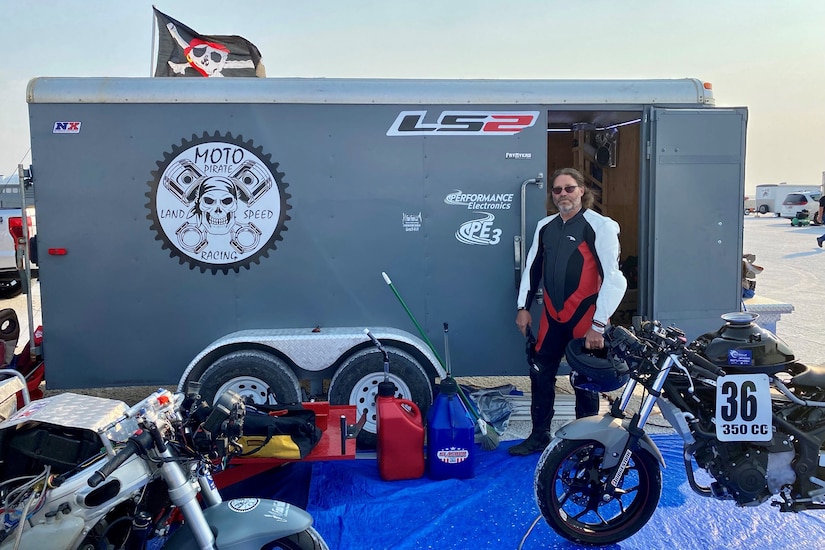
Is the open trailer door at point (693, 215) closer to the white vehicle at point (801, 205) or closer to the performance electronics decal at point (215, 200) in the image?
the performance electronics decal at point (215, 200)

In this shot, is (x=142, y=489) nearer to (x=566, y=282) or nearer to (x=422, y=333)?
(x=422, y=333)

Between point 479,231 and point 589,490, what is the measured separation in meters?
2.09

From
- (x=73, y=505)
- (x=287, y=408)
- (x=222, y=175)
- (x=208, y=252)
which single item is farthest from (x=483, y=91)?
(x=73, y=505)

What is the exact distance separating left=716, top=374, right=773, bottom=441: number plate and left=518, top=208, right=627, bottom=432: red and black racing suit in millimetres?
970

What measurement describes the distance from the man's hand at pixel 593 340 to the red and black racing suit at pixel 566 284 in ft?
0.47

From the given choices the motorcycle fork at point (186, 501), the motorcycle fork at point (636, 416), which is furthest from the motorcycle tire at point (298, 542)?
the motorcycle fork at point (636, 416)

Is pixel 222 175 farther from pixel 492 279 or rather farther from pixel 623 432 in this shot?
pixel 623 432

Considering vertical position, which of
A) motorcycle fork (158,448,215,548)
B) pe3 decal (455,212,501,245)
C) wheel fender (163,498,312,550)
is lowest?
wheel fender (163,498,312,550)

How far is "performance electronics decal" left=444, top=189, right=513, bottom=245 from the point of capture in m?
4.58

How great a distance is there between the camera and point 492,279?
15.2ft

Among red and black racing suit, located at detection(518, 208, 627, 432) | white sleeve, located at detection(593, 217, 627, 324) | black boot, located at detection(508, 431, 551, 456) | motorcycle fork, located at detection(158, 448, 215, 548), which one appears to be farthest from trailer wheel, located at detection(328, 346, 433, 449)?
motorcycle fork, located at detection(158, 448, 215, 548)

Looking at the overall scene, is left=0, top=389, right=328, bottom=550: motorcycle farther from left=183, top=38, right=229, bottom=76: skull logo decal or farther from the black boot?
left=183, top=38, right=229, bottom=76: skull logo decal

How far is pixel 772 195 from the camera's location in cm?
4119

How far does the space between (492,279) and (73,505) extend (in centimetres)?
313
